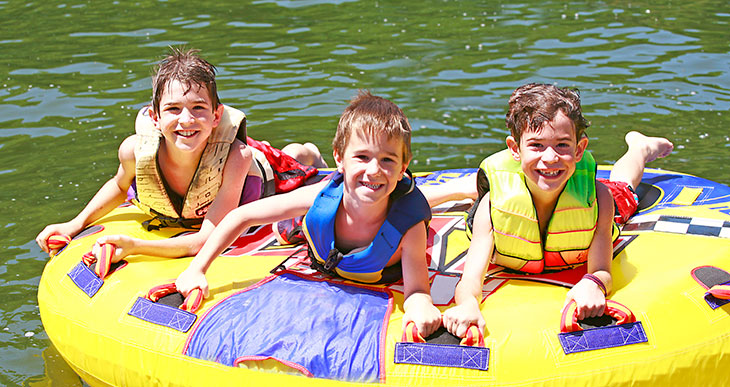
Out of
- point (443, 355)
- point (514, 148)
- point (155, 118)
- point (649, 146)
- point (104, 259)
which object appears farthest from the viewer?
A: point (649, 146)

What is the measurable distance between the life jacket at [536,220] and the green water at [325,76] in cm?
217

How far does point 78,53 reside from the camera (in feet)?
29.7

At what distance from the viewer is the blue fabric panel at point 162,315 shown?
3.29 m

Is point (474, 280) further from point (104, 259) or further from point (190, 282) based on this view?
point (104, 259)

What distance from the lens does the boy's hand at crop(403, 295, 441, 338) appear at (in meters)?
3.04

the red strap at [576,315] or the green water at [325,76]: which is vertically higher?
the red strap at [576,315]

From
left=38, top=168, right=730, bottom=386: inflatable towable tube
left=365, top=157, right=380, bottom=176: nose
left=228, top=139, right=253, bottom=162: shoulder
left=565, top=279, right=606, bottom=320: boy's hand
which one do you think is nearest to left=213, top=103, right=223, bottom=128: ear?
left=228, top=139, right=253, bottom=162: shoulder

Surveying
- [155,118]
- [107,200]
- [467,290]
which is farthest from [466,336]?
[107,200]

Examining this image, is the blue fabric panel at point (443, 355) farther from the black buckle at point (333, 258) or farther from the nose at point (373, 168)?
the nose at point (373, 168)

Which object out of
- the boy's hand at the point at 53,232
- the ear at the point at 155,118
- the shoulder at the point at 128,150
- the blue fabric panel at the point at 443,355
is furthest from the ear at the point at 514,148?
the boy's hand at the point at 53,232

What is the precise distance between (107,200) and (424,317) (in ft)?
6.87

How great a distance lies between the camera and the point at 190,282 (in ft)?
11.2

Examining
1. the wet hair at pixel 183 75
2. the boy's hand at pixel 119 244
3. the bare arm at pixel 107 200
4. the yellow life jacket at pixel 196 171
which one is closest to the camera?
the boy's hand at pixel 119 244

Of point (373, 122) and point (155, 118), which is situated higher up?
point (373, 122)
